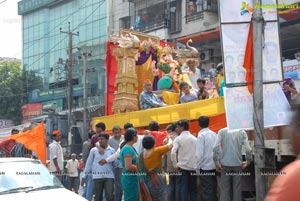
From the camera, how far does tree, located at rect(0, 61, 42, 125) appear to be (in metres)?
52.7

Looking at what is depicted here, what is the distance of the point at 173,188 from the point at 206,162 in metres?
0.94

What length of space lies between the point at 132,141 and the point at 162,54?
8.12 m

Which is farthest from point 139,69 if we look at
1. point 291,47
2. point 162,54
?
point 291,47

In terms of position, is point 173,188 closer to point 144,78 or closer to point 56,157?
point 56,157

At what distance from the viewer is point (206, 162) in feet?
28.1

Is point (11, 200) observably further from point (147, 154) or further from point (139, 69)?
point (139, 69)

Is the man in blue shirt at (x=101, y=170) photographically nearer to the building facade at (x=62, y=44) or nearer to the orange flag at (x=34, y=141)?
the orange flag at (x=34, y=141)

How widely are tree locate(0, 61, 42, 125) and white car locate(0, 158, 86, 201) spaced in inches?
1826

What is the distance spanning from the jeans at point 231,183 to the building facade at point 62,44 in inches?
1549

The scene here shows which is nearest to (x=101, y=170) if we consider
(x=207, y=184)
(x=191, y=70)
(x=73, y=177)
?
(x=207, y=184)

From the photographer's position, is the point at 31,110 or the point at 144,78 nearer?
the point at 144,78

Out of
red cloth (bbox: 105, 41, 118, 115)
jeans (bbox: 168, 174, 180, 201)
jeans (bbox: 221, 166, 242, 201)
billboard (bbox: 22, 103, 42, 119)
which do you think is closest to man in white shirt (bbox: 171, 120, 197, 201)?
jeans (bbox: 168, 174, 180, 201)

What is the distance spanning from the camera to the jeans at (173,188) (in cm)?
895

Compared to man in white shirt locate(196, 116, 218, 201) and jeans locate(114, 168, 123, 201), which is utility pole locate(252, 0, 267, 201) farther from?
jeans locate(114, 168, 123, 201)
